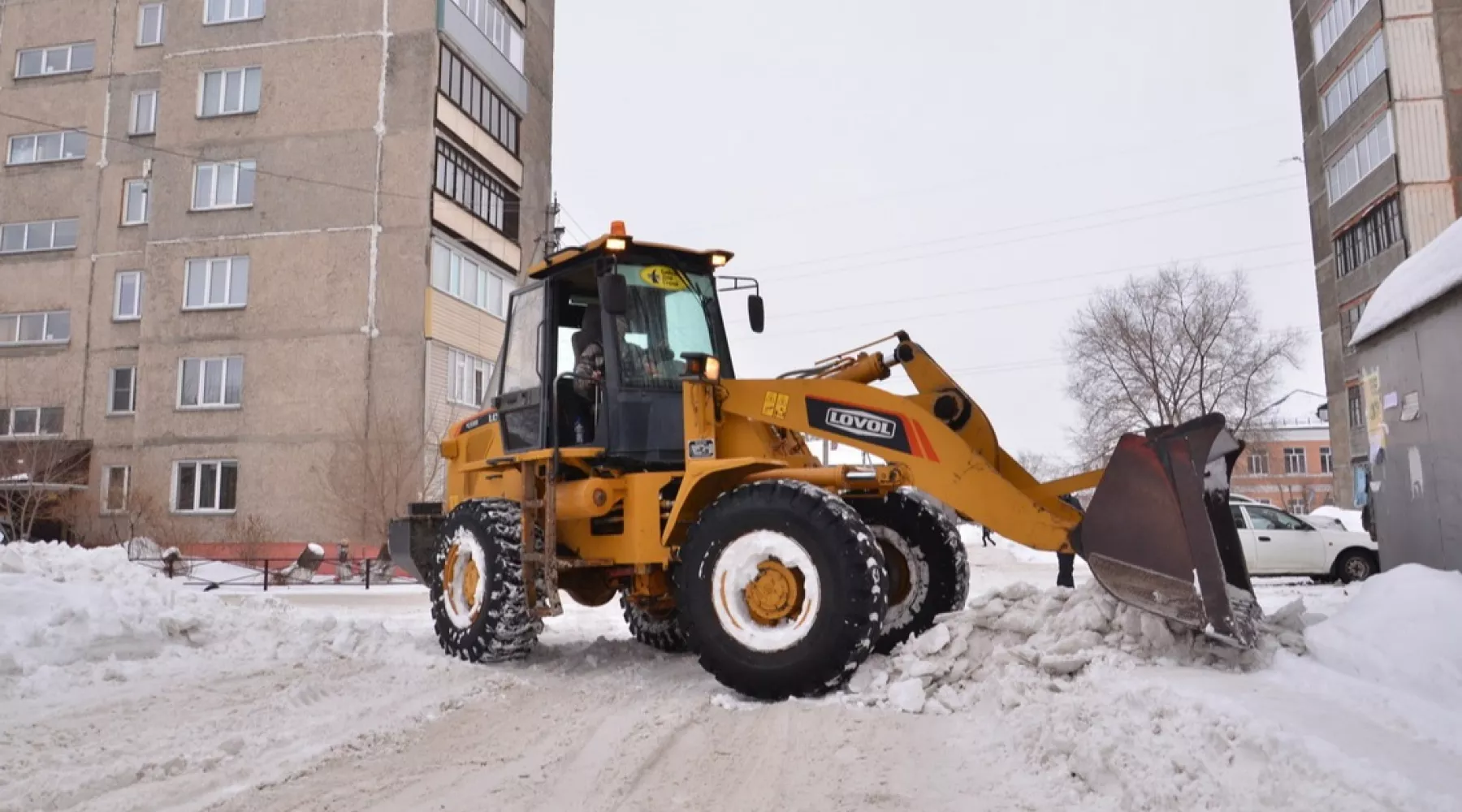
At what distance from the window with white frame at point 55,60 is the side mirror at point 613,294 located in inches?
1234

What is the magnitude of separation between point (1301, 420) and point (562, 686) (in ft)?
291

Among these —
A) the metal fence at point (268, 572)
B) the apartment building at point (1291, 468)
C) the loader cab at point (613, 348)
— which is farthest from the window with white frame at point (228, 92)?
the apartment building at point (1291, 468)

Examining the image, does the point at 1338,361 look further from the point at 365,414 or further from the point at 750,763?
the point at 750,763

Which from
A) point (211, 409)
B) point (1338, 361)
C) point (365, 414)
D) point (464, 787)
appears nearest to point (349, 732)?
point (464, 787)

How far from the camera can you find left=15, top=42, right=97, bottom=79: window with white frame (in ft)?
101

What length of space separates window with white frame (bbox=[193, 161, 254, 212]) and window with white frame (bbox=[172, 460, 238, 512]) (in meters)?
6.93

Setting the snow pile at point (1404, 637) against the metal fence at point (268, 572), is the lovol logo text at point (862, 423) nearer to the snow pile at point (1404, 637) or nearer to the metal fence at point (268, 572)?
the snow pile at point (1404, 637)

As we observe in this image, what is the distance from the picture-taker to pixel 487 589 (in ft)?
25.2

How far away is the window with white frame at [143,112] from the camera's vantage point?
97.7ft

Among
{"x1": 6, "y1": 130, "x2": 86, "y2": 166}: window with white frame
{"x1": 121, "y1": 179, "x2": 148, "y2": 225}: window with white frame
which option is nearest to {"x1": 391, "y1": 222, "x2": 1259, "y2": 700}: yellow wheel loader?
{"x1": 121, "y1": 179, "x2": 148, "y2": 225}: window with white frame

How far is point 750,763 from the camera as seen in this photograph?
15.6 feet

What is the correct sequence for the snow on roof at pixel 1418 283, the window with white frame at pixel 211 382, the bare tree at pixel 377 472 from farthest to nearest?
the window with white frame at pixel 211 382
the bare tree at pixel 377 472
the snow on roof at pixel 1418 283

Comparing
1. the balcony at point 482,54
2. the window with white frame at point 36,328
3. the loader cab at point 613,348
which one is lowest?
the loader cab at point 613,348

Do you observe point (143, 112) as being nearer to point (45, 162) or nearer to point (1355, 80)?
point (45, 162)
